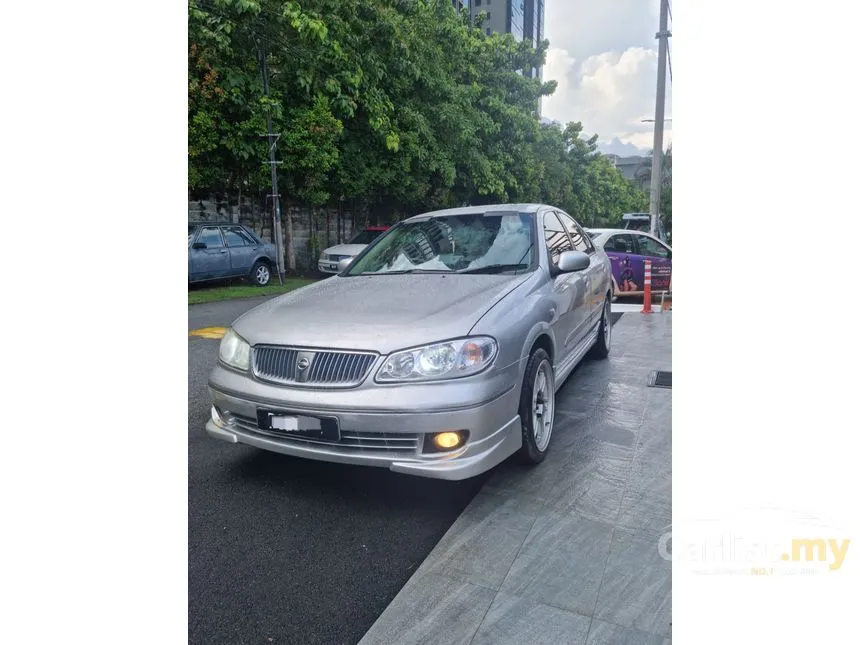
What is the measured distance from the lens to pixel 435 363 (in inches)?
105

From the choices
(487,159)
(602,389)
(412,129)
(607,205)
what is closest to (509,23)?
(607,205)

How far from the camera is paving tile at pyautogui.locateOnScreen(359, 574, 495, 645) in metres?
1.99

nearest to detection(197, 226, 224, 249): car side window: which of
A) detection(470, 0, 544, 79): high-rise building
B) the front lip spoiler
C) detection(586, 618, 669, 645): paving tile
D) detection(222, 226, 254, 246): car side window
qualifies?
detection(222, 226, 254, 246): car side window

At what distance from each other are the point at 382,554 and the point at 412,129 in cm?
1531

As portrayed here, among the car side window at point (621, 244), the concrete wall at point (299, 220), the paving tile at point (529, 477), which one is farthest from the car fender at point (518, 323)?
the concrete wall at point (299, 220)

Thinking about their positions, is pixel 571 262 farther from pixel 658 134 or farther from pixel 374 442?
pixel 658 134

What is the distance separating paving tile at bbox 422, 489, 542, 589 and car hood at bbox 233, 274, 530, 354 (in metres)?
0.86

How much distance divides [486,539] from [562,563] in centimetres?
34

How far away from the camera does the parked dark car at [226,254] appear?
38.7 feet

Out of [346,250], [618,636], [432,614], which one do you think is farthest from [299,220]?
[618,636]

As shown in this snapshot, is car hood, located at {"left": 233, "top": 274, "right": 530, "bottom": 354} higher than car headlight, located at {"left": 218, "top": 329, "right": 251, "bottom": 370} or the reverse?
higher

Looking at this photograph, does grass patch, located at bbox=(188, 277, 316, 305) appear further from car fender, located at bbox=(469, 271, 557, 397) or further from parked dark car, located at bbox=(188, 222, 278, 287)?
car fender, located at bbox=(469, 271, 557, 397)
